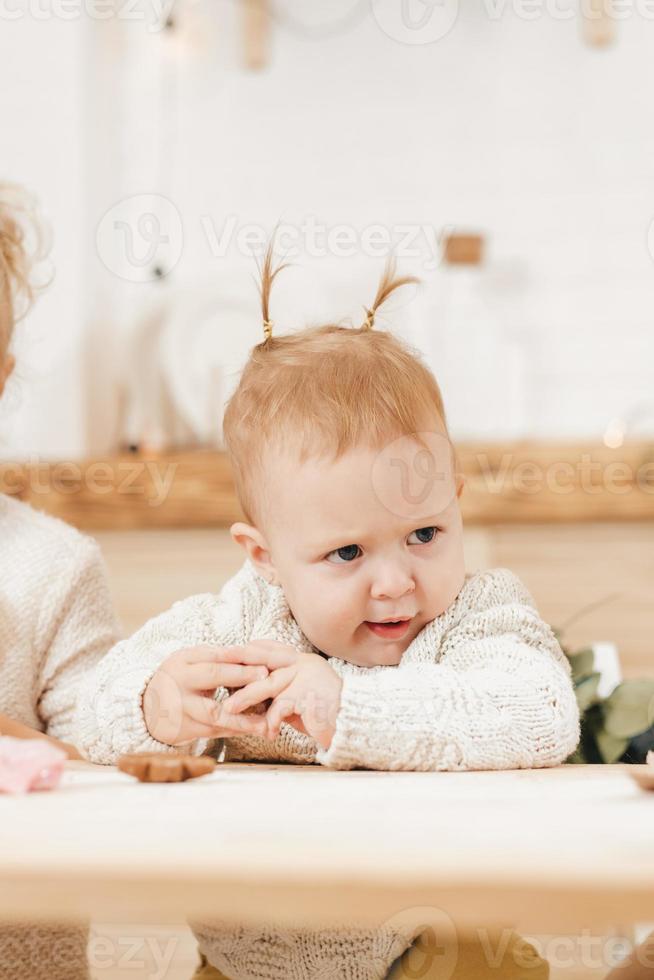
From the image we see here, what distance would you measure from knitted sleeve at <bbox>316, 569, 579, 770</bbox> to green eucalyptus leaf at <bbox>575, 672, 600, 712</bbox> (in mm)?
284

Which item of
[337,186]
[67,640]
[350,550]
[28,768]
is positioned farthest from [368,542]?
[337,186]

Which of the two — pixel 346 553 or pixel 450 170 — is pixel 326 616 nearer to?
pixel 346 553

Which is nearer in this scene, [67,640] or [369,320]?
[369,320]

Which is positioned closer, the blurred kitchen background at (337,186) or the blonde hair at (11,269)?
the blonde hair at (11,269)

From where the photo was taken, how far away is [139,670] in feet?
2.60

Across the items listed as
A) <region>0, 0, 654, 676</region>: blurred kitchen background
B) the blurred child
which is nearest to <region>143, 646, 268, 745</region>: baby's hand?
the blurred child

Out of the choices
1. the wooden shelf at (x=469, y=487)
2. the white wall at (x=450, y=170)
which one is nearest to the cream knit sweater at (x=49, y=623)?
the wooden shelf at (x=469, y=487)

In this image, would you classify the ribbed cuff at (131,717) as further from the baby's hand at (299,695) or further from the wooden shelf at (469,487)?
the wooden shelf at (469,487)

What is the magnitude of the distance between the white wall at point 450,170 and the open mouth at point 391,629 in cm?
160

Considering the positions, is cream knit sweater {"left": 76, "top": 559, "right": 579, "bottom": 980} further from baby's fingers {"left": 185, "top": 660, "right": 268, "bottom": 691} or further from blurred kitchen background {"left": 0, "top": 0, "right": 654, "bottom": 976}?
blurred kitchen background {"left": 0, "top": 0, "right": 654, "bottom": 976}

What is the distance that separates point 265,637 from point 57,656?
0.90 feet

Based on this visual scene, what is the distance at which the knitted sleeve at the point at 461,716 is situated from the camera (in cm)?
68

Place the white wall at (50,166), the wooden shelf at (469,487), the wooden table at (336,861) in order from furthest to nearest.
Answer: the white wall at (50,166)
the wooden shelf at (469,487)
the wooden table at (336,861)

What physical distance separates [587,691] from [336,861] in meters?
0.69
